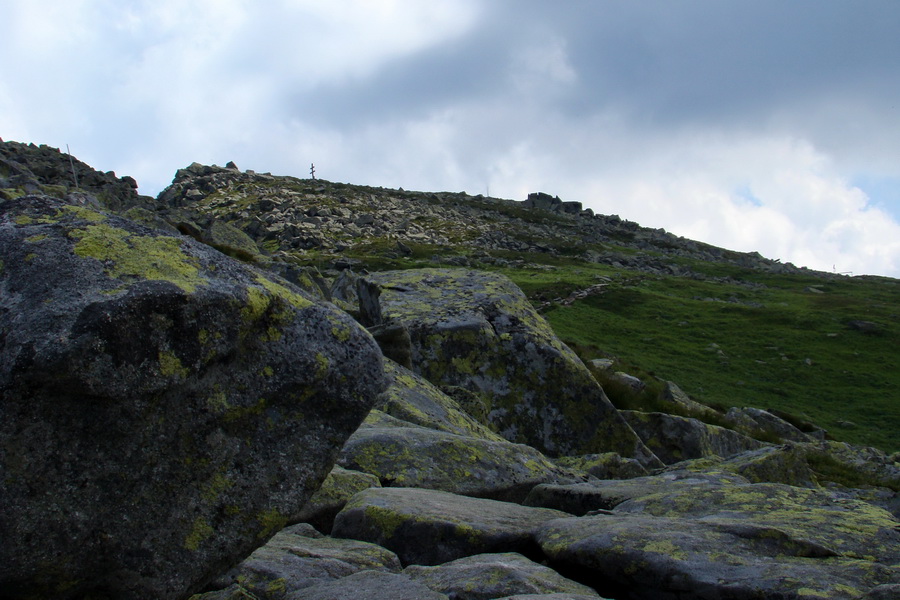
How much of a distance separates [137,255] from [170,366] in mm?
984

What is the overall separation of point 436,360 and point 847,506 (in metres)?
9.43

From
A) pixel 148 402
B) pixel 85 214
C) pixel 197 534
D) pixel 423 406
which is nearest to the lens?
pixel 148 402

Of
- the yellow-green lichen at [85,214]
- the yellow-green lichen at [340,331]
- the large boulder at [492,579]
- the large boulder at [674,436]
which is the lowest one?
the large boulder at [492,579]

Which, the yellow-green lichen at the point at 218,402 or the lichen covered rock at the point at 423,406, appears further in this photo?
the lichen covered rock at the point at 423,406

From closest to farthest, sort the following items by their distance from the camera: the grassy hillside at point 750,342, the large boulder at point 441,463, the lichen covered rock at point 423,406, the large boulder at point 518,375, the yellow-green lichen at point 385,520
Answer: the yellow-green lichen at point 385,520
the large boulder at point 441,463
the lichen covered rock at point 423,406
the large boulder at point 518,375
the grassy hillside at point 750,342

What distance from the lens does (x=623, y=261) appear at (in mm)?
98688

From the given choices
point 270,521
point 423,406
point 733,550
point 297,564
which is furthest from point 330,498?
point 423,406

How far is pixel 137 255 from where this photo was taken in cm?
486

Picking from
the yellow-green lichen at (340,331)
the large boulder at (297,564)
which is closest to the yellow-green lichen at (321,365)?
the yellow-green lichen at (340,331)

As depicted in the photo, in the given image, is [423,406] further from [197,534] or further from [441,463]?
[197,534]

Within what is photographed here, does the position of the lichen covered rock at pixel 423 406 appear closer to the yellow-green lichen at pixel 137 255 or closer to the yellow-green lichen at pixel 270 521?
the yellow-green lichen at pixel 270 521

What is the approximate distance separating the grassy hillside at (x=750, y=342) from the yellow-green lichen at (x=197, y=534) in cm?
2592

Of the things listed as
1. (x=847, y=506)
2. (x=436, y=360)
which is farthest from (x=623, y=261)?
(x=847, y=506)

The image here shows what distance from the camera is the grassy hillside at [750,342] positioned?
35281 mm
